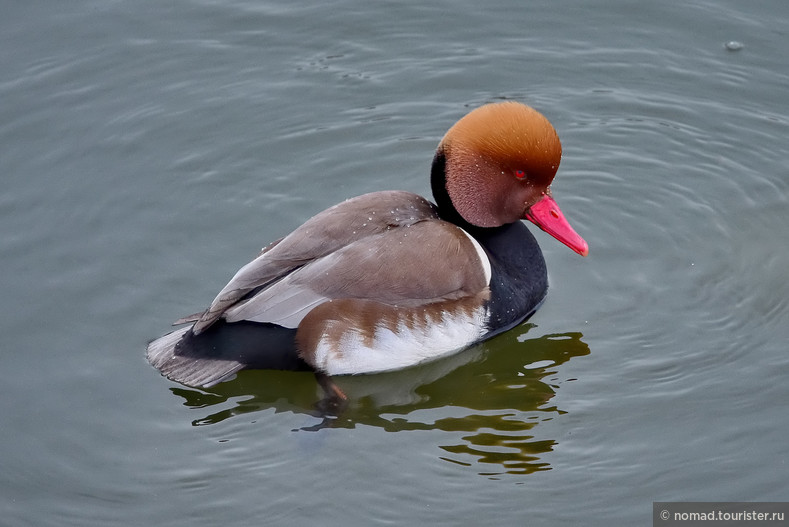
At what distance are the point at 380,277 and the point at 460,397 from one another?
2.88 feet

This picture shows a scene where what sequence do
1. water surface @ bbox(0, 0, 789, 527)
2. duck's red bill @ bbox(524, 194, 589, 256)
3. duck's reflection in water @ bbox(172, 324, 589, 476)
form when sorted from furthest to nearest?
duck's red bill @ bbox(524, 194, 589, 256)
duck's reflection in water @ bbox(172, 324, 589, 476)
water surface @ bbox(0, 0, 789, 527)

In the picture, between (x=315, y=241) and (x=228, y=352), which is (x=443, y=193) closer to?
(x=315, y=241)

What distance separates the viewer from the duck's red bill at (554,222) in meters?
6.79

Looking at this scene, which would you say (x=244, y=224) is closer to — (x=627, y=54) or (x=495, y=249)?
(x=495, y=249)

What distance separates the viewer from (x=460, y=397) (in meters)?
6.43

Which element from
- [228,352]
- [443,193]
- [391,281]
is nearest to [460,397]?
[391,281]

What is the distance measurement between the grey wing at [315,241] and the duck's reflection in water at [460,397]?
0.57 meters

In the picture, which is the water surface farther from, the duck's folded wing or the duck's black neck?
the duck's black neck

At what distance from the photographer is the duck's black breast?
6.67 meters

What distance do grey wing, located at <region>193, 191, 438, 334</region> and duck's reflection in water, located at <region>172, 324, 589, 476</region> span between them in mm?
571

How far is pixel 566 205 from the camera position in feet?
26.0

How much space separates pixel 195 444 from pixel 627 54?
5.25m

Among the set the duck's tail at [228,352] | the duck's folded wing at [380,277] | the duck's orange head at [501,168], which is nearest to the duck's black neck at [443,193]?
the duck's orange head at [501,168]

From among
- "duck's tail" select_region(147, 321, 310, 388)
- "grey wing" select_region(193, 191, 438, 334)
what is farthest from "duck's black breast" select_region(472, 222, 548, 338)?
"duck's tail" select_region(147, 321, 310, 388)
